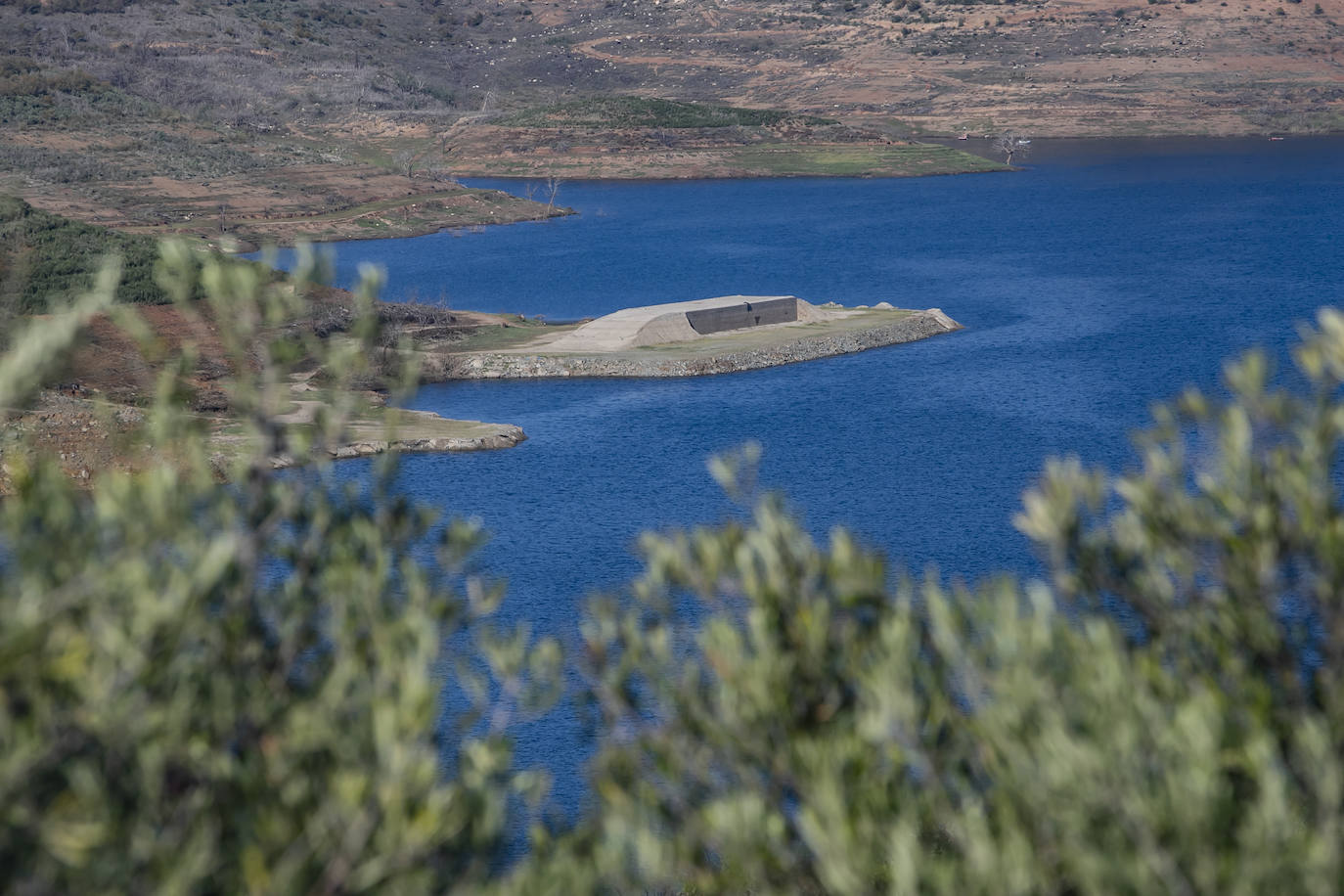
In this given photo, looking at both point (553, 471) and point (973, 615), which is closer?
point (973, 615)

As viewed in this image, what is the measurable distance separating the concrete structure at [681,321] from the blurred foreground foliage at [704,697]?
82356mm

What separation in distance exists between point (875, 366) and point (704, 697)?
82.9m

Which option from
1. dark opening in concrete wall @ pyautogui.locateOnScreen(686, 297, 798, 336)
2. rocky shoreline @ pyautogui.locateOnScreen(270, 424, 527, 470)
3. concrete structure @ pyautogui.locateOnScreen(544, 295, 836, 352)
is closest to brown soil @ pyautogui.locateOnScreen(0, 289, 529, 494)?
rocky shoreline @ pyautogui.locateOnScreen(270, 424, 527, 470)

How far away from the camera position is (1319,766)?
1511 cm

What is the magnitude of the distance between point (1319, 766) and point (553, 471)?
199 feet

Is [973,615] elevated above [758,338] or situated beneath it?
elevated above

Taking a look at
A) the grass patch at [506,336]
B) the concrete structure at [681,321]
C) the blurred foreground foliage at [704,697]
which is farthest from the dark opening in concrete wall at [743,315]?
the blurred foreground foliage at [704,697]

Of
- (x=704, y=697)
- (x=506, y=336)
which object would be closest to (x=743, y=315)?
(x=506, y=336)

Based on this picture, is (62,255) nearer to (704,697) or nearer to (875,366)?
(875,366)

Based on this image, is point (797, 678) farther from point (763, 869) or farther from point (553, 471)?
point (553, 471)

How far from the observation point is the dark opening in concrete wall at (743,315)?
107750 millimetres

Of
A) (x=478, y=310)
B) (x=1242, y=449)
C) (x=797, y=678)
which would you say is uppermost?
(x=1242, y=449)

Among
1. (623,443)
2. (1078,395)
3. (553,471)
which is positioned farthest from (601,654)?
(1078,395)

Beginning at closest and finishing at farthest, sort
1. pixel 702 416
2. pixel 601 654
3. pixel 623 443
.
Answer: pixel 601 654
pixel 623 443
pixel 702 416
